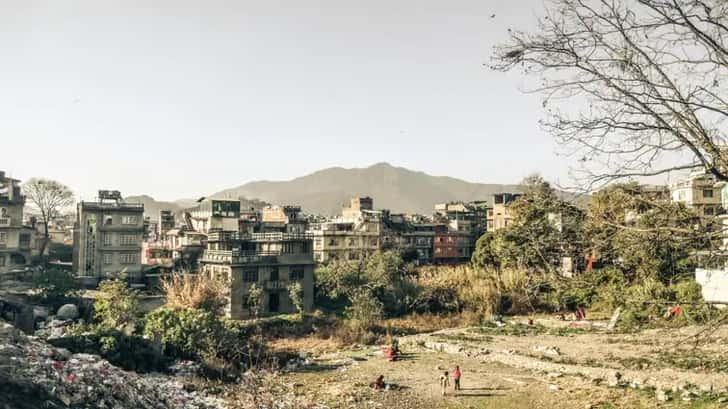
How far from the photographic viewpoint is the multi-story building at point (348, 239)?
165ft

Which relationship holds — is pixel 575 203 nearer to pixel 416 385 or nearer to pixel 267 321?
pixel 416 385

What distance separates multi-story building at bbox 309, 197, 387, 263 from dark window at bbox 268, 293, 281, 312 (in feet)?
40.1

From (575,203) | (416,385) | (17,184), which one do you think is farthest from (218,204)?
(575,203)

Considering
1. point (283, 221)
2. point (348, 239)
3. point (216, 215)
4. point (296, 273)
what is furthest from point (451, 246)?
point (296, 273)

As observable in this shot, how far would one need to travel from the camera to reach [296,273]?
3812 cm

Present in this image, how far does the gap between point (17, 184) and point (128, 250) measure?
10.4 meters

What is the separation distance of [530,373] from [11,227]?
40.1 metres

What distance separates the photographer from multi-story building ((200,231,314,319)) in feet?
116

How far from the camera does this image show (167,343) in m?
25.0

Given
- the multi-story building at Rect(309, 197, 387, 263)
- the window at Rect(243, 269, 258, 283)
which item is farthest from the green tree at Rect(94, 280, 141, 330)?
the multi-story building at Rect(309, 197, 387, 263)

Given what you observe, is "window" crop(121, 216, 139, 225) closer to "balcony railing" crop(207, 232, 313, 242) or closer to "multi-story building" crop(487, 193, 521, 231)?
"balcony railing" crop(207, 232, 313, 242)

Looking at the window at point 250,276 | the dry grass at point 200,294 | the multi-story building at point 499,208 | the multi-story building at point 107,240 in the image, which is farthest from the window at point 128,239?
the multi-story building at point 499,208

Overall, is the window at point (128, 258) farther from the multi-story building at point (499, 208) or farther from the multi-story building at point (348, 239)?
the multi-story building at point (499, 208)

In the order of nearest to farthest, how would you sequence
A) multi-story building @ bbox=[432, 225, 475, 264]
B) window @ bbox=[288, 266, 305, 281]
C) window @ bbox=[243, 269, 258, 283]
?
window @ bbox=[243, 269, 258, 283], window @ bbox=[288, 266, 305, 281], multi-story building @ bbox=[432, 225, 475, 264]
